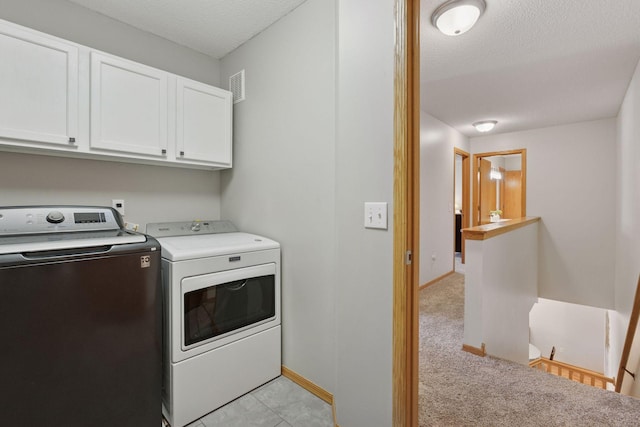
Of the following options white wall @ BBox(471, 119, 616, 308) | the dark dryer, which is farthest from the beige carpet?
white wall @ BBox(471, 119, 616, 308)

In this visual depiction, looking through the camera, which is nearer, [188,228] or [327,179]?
[327,179]

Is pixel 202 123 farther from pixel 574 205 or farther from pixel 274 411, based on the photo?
pixel 574 205

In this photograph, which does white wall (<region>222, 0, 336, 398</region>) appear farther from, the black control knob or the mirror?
the mirror

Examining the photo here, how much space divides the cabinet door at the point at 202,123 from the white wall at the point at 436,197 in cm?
A: 279

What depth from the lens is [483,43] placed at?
250 cm

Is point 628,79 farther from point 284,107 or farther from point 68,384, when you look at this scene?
point 68,384

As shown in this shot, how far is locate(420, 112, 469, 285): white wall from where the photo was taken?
4227mm

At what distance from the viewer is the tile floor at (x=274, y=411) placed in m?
1.64

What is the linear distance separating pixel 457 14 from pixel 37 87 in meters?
2.52

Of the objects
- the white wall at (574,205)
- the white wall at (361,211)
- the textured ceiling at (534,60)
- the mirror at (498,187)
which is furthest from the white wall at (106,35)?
the white wall at (574,205)

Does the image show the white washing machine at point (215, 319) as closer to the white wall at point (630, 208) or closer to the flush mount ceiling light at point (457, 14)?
the flush mount ceiling light at point (457, 14)

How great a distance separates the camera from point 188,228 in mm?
2270

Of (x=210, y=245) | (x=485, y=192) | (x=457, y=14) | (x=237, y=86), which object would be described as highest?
(x=457, y=14)

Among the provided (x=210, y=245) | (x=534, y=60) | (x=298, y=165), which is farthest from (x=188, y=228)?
(x=534, y=60)
